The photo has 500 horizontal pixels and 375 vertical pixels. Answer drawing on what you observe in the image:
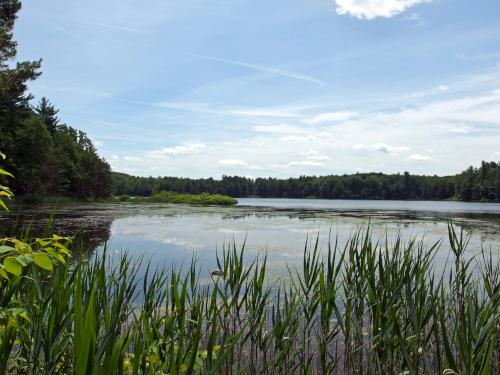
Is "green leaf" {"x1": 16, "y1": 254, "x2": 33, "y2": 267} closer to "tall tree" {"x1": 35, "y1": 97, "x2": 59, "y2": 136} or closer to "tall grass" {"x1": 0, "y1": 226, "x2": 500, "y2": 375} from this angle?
"tall grass" {"x1": 0, "y1": 226, "x2": 500, "y2": 375}

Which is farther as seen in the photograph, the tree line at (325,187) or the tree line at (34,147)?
the tree line at (325,187)

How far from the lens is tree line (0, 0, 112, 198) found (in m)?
16.8

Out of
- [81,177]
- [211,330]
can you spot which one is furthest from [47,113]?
[211,330]

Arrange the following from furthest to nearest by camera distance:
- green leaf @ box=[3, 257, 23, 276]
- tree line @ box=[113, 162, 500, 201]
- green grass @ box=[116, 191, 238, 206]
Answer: tree line @ box=[113, 162, 500, 201] → green grass @ box=[116, 191, 238, 206] → green leaf @ box=[3, 257, 23, 276]

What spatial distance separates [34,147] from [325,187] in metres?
82.8

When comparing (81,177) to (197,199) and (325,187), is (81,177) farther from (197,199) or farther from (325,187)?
(325,187)

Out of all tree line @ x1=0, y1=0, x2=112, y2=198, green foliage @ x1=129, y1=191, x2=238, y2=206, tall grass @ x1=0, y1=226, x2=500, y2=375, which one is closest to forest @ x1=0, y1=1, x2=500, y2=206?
tree line @ x1=0, y1=0, x2=112, y2=198

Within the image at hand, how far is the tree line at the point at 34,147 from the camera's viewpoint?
16766mm

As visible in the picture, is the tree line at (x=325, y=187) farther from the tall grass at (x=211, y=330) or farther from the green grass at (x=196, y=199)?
the tall grass at (x=211, y=330)

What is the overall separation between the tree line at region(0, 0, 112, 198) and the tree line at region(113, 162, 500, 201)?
35.9 metres

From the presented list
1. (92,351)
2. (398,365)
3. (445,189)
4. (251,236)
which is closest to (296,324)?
(398,365)

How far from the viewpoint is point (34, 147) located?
3997 centimetres

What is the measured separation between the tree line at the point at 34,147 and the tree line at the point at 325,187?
35864mm

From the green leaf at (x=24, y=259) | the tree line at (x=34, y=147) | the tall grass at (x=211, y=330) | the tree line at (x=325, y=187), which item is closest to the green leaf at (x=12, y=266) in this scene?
the green leaf at (x=24, y=259)
